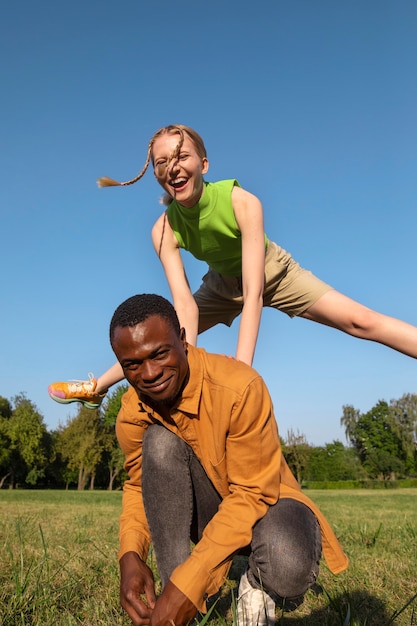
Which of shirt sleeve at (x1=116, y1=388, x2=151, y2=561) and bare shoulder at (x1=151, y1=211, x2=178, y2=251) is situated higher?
bare shoulder at (x1=151, y1=211, x2=178, y2=251)

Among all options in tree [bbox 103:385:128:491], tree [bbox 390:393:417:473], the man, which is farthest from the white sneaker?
tree [bbox 390:393:417:473]

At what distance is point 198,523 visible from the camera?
9.12 feet

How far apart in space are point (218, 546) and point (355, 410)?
271 ft

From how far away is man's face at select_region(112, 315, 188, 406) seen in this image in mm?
2291

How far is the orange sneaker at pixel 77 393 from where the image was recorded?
4949mm

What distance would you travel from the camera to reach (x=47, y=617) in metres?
2.46

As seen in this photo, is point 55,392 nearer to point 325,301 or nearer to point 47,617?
point 325,301

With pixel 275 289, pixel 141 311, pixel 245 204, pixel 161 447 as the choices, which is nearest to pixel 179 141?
pixel 245 204

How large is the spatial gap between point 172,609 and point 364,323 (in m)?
2.61

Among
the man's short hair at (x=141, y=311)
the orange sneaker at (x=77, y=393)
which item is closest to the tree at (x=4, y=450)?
the orange sneaker at (x=77, y=393)

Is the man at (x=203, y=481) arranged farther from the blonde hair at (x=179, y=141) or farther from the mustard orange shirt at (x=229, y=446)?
the blonde hair at (x=179, y=141)

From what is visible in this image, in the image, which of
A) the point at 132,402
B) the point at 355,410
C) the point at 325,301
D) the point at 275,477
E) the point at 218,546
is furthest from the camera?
the point at 355,410

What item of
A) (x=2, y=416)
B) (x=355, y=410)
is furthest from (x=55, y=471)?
(x=355, y=410)

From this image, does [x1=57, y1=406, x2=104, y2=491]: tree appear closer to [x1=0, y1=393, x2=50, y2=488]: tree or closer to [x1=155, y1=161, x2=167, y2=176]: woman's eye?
[x1=0, y1=393, x2=50, y2=488]: tree
